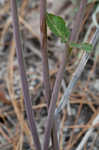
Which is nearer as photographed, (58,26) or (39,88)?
(58,26)

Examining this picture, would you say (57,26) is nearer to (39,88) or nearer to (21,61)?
(21,61)

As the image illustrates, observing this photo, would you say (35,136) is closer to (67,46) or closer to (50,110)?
(50,110)

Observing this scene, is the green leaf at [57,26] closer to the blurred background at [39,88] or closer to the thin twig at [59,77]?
the thin twig at [59,77]

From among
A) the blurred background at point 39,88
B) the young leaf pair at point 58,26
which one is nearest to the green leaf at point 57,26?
the young leaf pair at point 58,26

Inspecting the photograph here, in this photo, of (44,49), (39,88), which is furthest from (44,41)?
(39,88)

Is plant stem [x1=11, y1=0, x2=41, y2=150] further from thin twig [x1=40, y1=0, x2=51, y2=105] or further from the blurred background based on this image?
the blurred background

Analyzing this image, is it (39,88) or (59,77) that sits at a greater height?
(59,77)

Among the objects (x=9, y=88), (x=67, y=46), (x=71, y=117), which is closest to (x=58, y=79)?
(x=67, y=46)
